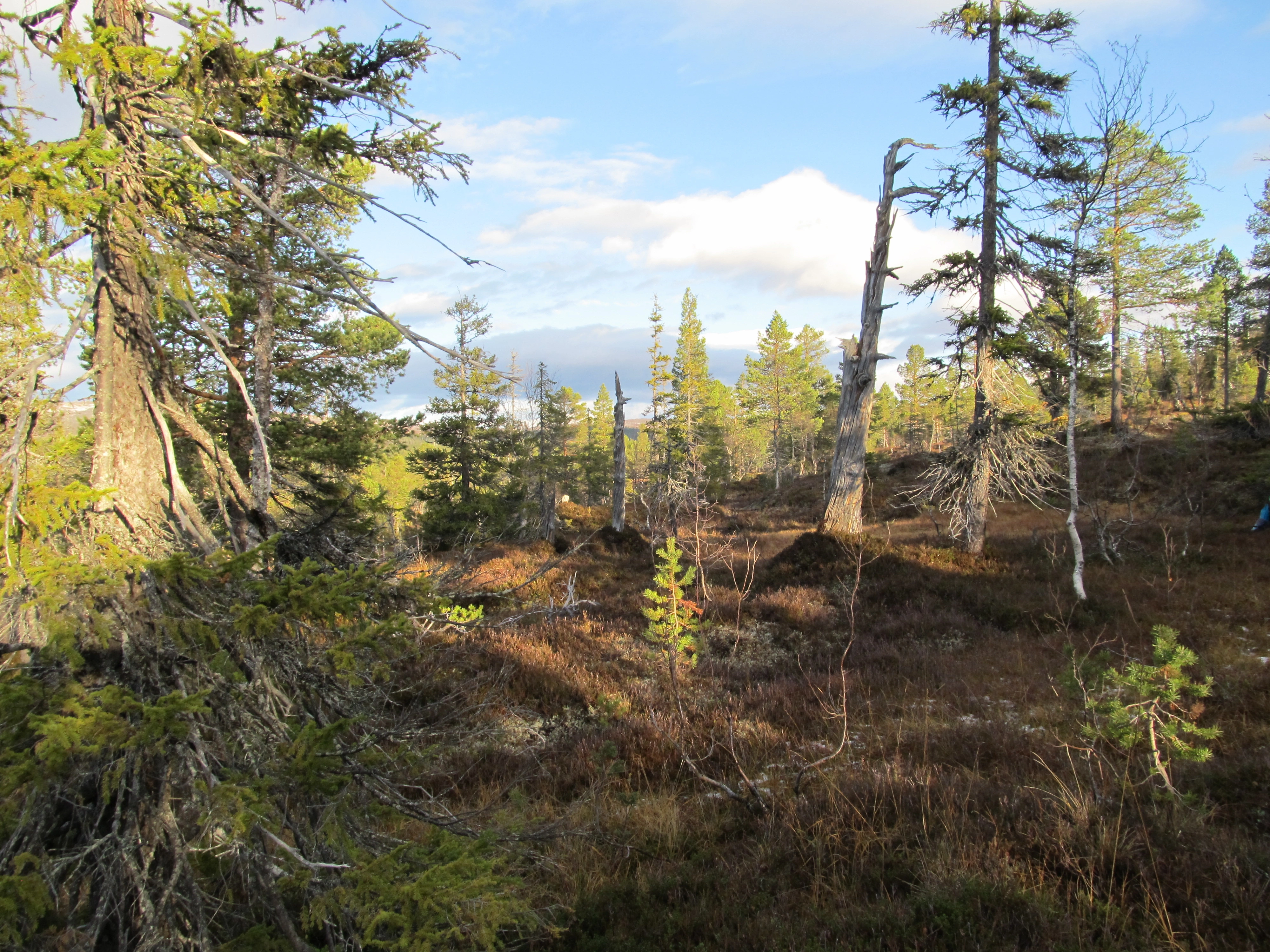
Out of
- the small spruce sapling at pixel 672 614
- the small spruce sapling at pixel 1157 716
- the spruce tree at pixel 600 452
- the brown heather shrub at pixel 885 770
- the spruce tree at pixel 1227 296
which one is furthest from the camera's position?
the spruce tree at pixel 600 452

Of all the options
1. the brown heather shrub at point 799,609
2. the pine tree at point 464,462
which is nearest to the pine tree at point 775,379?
the pine tree at point 464,462

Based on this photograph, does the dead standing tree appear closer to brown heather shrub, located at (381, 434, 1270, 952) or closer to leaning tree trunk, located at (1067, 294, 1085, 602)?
brown heather shrub, located at (381, 434, 1270, 952)

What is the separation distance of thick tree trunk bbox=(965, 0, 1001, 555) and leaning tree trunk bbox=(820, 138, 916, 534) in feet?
5.10

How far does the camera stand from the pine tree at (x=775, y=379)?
144 ft

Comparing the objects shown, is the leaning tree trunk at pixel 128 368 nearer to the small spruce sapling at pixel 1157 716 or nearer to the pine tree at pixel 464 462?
the small spruce sapling at pixel 1157 716

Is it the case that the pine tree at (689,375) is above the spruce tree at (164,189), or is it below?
above

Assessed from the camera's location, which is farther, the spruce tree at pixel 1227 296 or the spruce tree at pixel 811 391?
the spruce tree at pixel 811 391

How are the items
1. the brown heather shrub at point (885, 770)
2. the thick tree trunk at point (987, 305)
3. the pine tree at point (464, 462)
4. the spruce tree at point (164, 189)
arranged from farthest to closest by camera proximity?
the pine tree at point (464, 462) → the thick tree trunk at point (987, 305) → the brown heather shrub at point (885, 770) → the spruce tree at point (164, 189)

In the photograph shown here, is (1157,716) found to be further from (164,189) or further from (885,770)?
(164,189)

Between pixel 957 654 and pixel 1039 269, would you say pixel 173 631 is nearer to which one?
pixel 957 654

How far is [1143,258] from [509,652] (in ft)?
105

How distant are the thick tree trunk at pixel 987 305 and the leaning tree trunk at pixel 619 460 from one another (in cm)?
1156

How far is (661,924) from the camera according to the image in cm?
317

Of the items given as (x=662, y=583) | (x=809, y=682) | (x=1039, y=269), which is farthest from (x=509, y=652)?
(x=1039, y=269)
